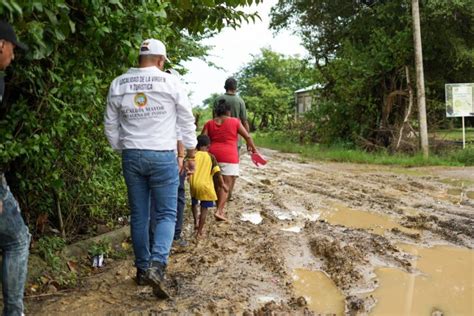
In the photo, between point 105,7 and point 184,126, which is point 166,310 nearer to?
point 184,126

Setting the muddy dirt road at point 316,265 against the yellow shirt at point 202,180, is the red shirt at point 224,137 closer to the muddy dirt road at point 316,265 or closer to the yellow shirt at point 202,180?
the muddy dirt road at point 316,265

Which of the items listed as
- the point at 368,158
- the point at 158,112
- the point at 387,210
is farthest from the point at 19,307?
the point at 368,158

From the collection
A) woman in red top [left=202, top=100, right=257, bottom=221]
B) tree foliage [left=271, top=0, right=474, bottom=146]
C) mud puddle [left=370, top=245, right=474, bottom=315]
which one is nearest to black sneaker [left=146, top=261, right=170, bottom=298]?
mud puddle [left=370, top=245, right=474, bottom=315]

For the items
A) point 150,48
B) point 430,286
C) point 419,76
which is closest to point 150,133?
point 150,48

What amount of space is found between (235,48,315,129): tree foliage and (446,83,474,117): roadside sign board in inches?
699

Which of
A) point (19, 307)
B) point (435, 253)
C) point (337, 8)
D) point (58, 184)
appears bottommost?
point (435, 253)

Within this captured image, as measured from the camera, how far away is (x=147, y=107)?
4.01 m

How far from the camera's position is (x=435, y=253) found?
5.47m

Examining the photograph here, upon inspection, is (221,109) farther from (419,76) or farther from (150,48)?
(419,76)

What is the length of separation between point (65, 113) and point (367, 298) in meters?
2.66

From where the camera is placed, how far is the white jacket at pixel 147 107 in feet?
13.1

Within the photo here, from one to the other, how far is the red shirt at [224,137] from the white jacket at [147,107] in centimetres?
275

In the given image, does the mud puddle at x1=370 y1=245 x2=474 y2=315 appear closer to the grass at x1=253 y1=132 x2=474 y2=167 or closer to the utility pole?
the grass at x1=253 y1=132 x2=474 y2=167

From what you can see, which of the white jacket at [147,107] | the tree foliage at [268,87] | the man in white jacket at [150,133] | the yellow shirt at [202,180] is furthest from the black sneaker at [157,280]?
the tree foliage at [268,87]
